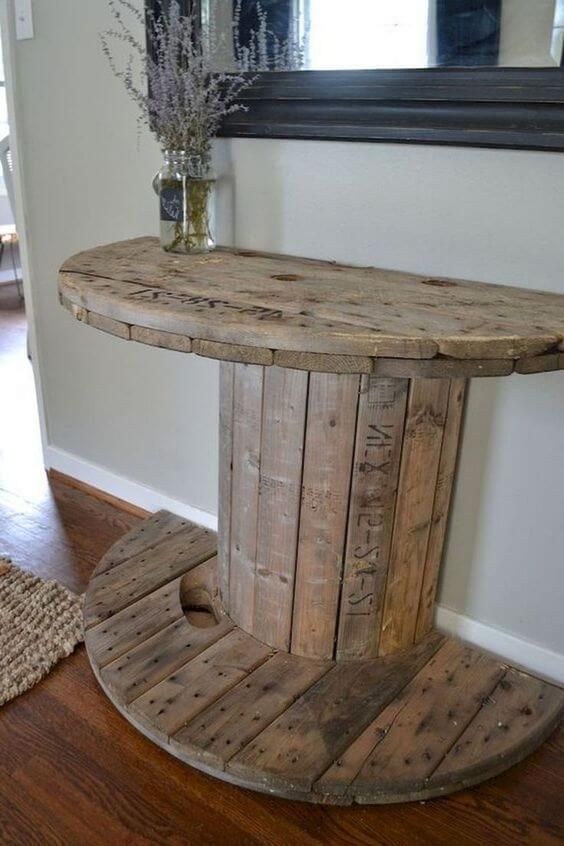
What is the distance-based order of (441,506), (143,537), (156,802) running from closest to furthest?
1. (156,802)
2. (441,506)
3. (143,537)

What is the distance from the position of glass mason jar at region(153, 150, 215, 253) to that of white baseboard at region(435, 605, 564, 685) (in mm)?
1009

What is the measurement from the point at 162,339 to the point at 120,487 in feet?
4.19

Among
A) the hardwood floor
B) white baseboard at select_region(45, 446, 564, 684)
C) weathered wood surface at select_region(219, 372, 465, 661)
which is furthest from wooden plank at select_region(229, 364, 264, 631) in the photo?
white baseboard at select_region(45, 446, 564, 684)

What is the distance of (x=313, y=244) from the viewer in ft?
5.41

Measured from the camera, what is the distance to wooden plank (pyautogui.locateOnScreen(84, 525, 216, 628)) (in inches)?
68.4

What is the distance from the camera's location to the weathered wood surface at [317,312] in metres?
1.01

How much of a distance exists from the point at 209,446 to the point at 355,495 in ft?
2.35

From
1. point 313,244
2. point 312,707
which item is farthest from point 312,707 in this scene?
point 313,244

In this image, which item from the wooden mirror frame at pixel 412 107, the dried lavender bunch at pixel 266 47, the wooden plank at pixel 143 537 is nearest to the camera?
the wooden mirror frame at pixel 412 107

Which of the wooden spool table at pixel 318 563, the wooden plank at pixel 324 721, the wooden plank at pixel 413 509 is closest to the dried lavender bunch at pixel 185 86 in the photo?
the wooden spool table at pixel 318 563

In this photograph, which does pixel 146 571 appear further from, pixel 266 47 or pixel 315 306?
pixel 266 47

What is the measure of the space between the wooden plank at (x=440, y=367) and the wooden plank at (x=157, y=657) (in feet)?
2.80

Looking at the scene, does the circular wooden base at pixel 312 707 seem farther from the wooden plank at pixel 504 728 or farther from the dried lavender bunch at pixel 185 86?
the dried lavender bunch at pixel 185 86

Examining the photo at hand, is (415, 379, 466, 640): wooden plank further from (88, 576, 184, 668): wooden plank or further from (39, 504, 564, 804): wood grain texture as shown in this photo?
(88, 576, 184, 668): wooden plank
